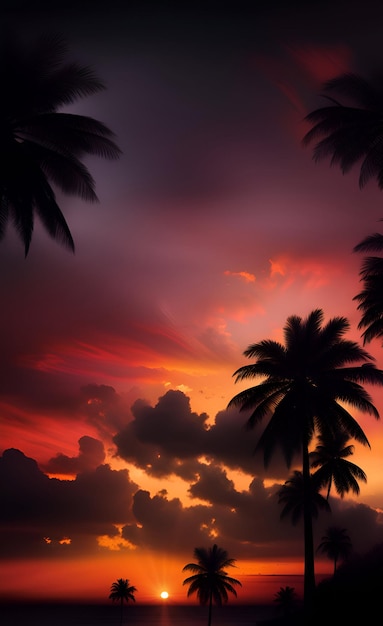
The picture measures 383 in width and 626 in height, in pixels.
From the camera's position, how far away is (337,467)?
49094 mm

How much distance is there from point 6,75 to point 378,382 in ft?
74.3

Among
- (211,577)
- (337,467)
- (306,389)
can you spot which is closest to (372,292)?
(306,389)

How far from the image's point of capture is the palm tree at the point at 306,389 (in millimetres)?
32844

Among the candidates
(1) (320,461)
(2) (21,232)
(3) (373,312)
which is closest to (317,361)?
(3) (373,312)

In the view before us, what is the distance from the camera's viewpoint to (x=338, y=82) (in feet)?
78.9

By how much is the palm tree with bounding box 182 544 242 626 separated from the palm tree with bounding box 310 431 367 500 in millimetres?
20026

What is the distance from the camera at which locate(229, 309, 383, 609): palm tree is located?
108 ft

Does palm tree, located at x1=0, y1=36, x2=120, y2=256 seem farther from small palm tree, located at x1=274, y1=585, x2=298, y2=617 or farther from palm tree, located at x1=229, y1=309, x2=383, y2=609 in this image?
small palm tree, located at x1=274, y1=585, x2=298, y2=617

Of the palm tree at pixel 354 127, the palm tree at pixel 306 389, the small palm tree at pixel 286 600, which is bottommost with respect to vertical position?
the small palm tree at pixel 286 600

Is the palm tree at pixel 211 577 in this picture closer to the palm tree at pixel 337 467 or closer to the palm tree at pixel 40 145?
the palm tree at pixel 337 467

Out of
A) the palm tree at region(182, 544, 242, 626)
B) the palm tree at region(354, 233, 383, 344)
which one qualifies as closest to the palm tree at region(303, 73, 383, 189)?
the palm tree at region(354, 233, 383, 344)

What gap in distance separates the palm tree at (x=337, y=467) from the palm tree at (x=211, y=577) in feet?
65.7

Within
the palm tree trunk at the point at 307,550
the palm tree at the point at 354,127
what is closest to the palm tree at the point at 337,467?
the palm tree trunk at the point at 307,550

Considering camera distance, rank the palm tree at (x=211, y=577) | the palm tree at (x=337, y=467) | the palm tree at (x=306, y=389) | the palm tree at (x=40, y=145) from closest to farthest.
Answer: the palm tree at (x=40, y=145), the palm tree at (x=306, y=389), the palm tree at (x=337, y=467), the palm tree at (x=211, y=577)
